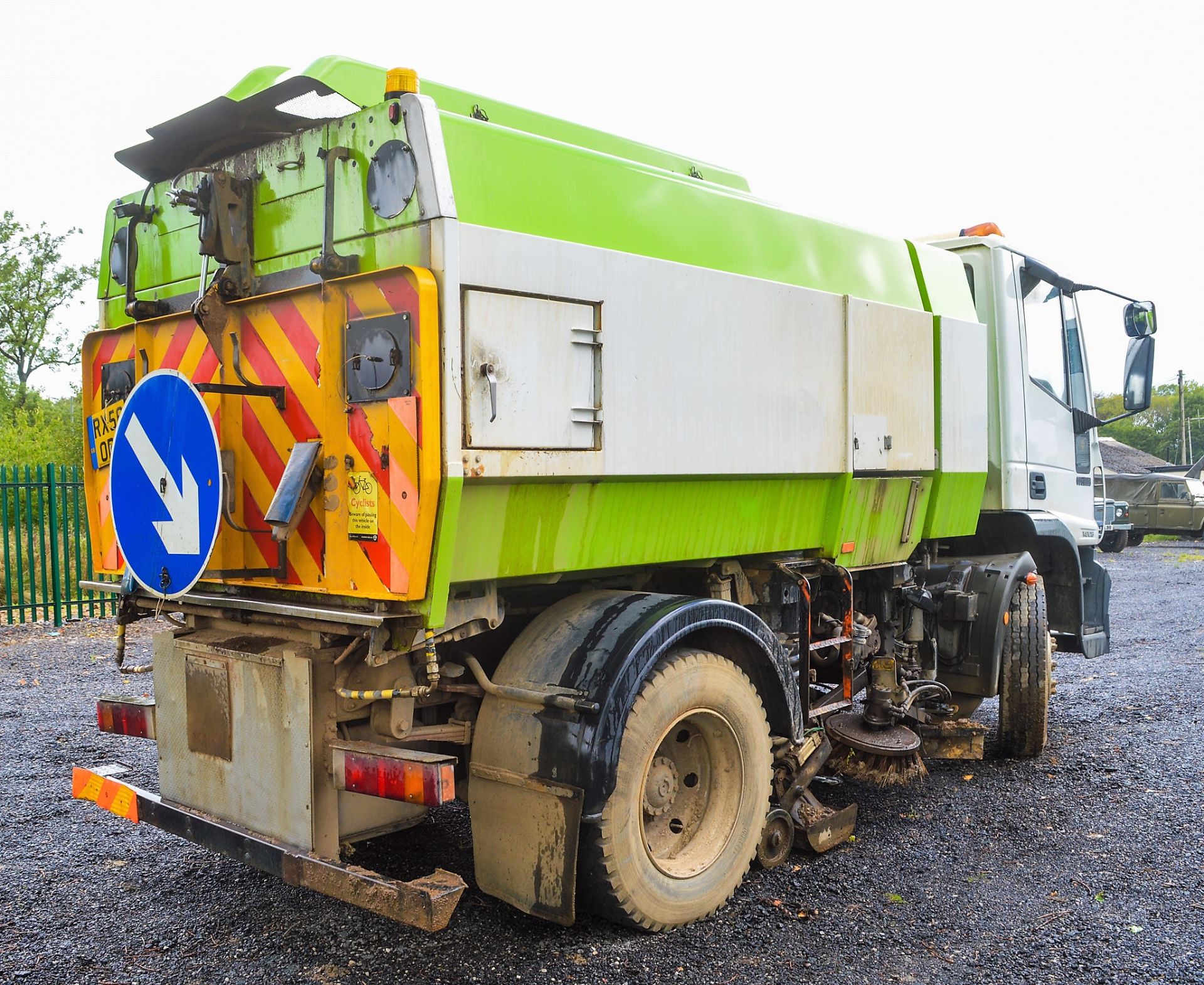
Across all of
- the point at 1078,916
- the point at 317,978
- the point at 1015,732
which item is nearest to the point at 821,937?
the point at 1078,916

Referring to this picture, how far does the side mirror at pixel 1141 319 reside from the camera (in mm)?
6148

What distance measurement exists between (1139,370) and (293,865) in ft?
18.4

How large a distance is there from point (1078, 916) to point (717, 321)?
104 inches

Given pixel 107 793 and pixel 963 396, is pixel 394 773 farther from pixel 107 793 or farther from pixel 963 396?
pixel 963 396

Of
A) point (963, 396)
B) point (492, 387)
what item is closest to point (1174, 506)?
point (963, 396)

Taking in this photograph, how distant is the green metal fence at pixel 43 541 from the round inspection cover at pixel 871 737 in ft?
27.0

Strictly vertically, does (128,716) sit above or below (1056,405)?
below

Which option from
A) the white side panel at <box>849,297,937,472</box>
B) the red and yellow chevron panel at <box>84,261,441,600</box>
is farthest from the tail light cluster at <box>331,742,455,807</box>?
the white side panel at <box>849,297,937,472</box>

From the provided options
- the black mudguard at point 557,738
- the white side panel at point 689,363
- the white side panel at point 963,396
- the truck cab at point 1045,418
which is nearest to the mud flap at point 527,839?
the black mudguard at point 557,738

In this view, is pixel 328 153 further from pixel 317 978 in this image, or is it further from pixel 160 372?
pixel 317 978

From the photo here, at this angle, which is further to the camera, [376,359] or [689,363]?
[689,363]

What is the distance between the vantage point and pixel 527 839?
128 inches

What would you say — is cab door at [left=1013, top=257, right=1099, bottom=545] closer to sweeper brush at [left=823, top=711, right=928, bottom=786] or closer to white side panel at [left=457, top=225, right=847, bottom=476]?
sweeper brush at [left=823, top=711, right=928, bottom=786]

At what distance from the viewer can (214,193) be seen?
3404mm
